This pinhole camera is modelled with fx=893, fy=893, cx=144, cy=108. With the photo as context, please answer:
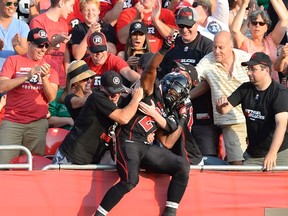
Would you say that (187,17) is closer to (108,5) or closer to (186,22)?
(186,22)

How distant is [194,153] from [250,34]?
3.66 m

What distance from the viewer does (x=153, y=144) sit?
30.7 feet

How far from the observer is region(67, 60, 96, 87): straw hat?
10.1m

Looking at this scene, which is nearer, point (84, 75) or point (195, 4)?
point (84, 75)

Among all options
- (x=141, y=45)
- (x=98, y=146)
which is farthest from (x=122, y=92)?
(x=141, y=45)

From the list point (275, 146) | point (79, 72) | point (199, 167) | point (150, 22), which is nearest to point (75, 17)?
point (150, 22)

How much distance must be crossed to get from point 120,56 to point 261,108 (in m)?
2.49

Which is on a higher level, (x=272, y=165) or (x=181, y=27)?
(x=181, y=27)

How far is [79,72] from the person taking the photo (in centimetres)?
1014

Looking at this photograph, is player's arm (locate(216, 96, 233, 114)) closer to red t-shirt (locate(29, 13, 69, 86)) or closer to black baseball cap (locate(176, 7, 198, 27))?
black baseball cap (locate(176, 7, 198, 27))

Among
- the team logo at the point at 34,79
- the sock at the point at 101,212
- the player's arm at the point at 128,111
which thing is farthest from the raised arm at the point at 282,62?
the sock at the point at 101,212

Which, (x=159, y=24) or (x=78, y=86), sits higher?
(x=159, y=24)

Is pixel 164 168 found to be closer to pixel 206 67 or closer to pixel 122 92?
pixel 122 92

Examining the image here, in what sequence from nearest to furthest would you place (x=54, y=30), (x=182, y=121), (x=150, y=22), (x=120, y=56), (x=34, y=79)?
(x=182, y=121)
(x=34, y=79)
(x=120, y=56)
(x=54, y=30)
(x=150, y=22)
